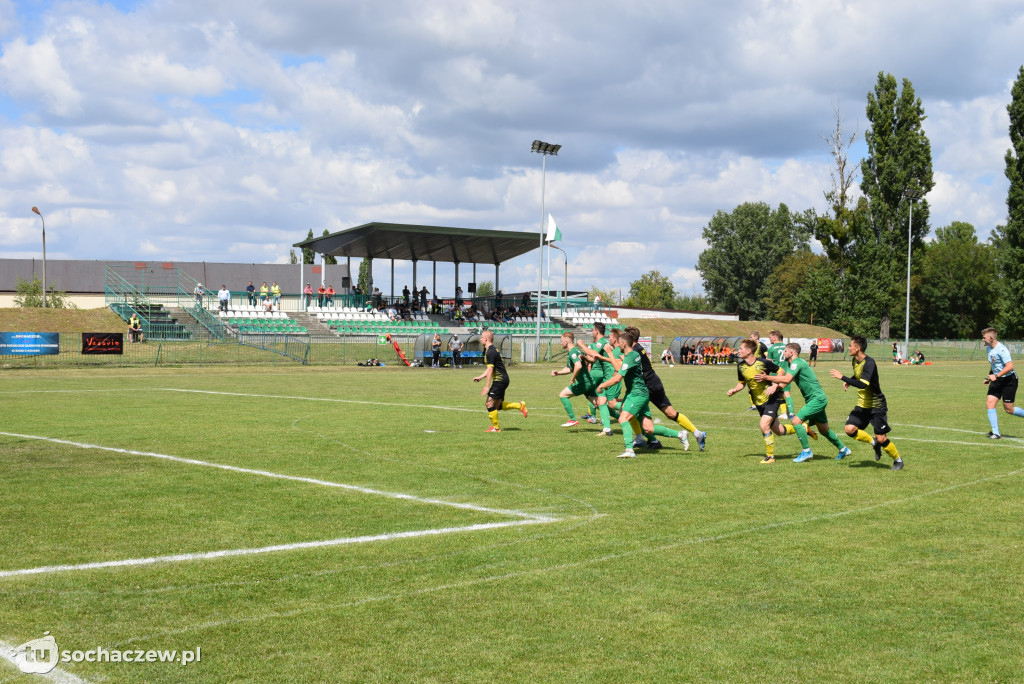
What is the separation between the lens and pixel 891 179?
7425 cm

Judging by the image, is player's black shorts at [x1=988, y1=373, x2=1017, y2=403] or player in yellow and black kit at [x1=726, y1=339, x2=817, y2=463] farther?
player's black shorts at [x1=988, y1=373, x2=1017, y2=403]

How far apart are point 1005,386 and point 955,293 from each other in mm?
96515

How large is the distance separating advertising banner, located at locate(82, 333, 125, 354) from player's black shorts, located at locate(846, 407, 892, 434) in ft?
116

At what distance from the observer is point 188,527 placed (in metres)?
8.30

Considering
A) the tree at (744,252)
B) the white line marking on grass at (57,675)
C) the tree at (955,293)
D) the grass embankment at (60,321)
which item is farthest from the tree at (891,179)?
the white line marking on grass at (57,675)

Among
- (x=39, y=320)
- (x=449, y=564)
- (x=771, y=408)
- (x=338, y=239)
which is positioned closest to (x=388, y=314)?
(x=338, y=239)

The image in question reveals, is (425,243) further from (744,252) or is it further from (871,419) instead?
(744,252)

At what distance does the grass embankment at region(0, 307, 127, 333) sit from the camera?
50031mm

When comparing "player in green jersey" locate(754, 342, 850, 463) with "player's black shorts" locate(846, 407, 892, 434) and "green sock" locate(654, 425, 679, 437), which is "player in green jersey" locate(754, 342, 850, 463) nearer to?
"player's black shorts" locate(846, 407, 892, 434)

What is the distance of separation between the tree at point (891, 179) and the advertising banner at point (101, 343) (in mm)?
58692

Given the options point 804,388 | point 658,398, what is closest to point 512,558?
point 804,388

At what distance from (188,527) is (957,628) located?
6310mm

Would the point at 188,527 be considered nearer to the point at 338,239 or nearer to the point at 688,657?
the point at 688,657

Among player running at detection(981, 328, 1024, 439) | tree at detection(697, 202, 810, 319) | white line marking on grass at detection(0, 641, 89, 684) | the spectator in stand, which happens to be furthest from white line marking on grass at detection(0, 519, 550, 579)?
tree at detection(697, 202, 810, 319)
